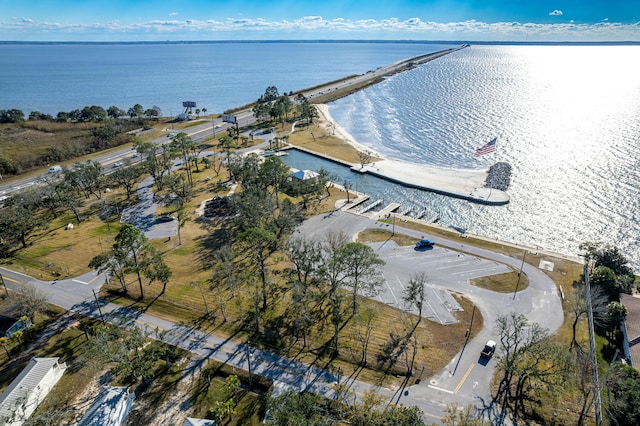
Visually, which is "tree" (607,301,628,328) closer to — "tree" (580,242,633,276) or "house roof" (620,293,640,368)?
"house roof" (620,293,640,368)

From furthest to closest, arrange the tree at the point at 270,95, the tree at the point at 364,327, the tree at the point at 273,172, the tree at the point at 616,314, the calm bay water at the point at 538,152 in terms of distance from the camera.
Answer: the tree at the point at 270,95 < the tree at the point at 273,172 < the calm bay water at the point at 538,152 < the tree at the point at 616,314 < the tree at the point at 364,327

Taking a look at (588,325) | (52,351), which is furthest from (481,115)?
(52,351)

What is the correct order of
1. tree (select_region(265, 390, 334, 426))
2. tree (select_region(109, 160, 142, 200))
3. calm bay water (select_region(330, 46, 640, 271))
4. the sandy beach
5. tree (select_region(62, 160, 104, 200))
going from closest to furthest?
tree (select_region(265, 390, 334, 426)) → calm bay water (select_region(330, 46, 640, 271)) → tree (select_region(109, 160, 142, 200)) → tree (select_region(62, 160, 104, 200)) → the sandy beach

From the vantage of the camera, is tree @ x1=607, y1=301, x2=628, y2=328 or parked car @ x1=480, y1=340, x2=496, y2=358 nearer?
parked car @ x1=480, y1=340, x2=496, y2=358

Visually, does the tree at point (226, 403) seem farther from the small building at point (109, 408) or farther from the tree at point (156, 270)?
the tree at point (156, 270)

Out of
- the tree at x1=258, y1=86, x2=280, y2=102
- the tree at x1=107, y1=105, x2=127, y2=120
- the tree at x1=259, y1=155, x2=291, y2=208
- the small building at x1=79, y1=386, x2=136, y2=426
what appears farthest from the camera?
the tree at x1=258, y1=86, x2=280, y2=102

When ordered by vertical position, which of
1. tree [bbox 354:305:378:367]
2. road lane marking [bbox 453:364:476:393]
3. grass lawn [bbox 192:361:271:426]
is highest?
tree [bbox 354:305:378:367]

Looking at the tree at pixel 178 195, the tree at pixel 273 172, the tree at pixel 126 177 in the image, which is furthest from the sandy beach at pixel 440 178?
the tree at pixel 126 177

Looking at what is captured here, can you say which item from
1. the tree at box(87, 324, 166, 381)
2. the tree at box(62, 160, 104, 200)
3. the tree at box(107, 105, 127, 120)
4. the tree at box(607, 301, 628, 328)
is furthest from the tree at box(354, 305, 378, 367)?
the tree at box(107, 105, 127, 120)
